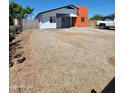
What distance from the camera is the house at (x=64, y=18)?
1198cm

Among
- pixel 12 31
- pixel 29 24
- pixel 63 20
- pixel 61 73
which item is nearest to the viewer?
pixel 61 73

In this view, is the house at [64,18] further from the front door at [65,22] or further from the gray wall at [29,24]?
the gray wall at [29,24]

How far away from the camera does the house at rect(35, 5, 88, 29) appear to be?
12.0 metres

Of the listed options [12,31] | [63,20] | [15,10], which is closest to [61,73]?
[12,31]

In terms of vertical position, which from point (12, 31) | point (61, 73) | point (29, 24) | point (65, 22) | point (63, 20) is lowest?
point (61, 73)

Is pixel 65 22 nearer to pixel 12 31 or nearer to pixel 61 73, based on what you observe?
pixel 12 31

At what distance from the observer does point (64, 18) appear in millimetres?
12836

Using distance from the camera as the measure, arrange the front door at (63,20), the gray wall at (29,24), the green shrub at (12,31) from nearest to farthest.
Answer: the green shrub at (12,31) → the gray wall at (29,24) → the front door at (63,20)

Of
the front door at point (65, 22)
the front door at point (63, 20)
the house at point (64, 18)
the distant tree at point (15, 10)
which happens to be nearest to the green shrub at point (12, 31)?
the distant tree at point (15, 10)

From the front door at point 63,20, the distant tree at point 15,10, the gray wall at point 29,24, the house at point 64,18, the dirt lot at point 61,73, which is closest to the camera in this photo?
the dirt lot at point 61,73

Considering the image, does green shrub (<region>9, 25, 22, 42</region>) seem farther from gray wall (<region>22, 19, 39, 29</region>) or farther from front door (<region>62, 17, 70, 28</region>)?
front door (<region>62, 17, 70, 28</region>)

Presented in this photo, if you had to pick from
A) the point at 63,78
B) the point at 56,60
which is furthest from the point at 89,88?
the point at 56,60

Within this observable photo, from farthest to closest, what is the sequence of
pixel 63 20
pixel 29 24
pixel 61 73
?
1. pixel 63 20
2. pixel 29 24
3. pixel 61 73
